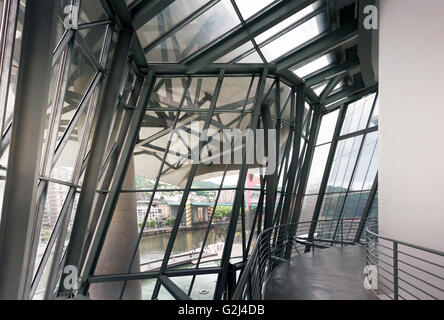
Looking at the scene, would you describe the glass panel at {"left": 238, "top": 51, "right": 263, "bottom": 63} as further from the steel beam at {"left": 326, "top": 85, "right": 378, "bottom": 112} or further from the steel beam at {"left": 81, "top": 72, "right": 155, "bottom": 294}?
the steel beam at {"left": 326, "top": 85, "right": 378, "bottom": 112}

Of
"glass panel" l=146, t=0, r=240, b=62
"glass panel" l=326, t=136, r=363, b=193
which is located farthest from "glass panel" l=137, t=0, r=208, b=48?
"glass panel" l=326, t=136, r=363, b=193

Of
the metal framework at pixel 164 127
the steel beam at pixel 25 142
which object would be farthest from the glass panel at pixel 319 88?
the steel beam at pixel 25 142

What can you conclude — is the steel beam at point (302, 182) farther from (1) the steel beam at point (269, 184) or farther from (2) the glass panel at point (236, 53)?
(2) the glass panel at point (236, 53)

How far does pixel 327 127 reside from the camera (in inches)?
721

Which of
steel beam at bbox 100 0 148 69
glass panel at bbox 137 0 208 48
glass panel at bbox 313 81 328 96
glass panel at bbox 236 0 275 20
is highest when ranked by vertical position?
glass panel at bbox 236 0 275 20

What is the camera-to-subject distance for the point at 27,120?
4.41 meters

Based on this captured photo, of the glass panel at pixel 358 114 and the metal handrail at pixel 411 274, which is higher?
the glass panel at pixel 358 114

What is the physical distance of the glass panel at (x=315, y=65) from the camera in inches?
523

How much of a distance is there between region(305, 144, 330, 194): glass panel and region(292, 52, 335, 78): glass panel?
18.8 feet

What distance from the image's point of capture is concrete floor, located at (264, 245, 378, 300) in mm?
6059

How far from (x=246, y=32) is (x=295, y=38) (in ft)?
7.02

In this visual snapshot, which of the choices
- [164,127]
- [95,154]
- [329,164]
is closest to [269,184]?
[164,127]

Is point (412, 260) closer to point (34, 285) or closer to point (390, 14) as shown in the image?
point (390, 14)

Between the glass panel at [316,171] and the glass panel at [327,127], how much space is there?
457 millimetres
